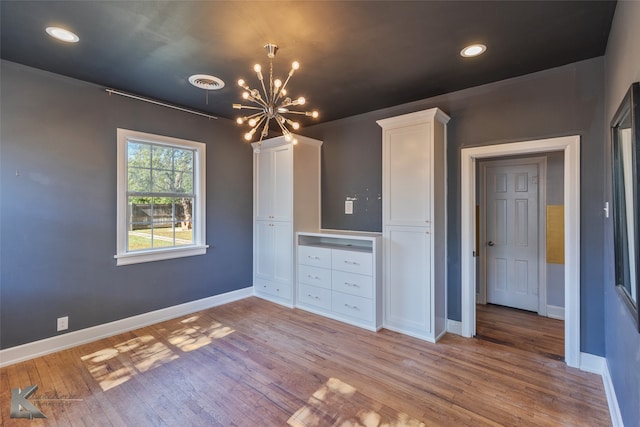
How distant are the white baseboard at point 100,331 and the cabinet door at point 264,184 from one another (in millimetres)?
1339

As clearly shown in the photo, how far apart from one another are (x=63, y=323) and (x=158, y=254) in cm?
108

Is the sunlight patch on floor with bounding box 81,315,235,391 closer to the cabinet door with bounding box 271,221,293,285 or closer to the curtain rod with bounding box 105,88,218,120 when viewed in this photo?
the cabinet door with bounding box 271,221,293,285

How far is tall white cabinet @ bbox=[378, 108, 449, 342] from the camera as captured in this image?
3.18 m

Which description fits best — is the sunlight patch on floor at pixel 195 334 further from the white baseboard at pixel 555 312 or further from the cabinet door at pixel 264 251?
the white baseboard at pixel 555 312

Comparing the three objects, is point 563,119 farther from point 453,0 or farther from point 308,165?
point 308,165

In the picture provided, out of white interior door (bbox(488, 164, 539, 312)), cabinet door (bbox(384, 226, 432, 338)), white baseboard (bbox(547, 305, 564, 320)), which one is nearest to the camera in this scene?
cabinet door (bbox(384, 226, 432, 338))

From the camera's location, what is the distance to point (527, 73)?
2873 mm

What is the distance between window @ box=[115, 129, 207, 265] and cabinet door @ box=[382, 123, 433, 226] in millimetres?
2504

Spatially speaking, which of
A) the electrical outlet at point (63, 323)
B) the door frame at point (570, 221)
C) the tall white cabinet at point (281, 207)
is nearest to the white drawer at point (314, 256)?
the tall white cabinet at point (281, 207)

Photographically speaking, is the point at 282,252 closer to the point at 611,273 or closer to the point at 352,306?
the point at 352,306

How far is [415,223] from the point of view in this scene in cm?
328

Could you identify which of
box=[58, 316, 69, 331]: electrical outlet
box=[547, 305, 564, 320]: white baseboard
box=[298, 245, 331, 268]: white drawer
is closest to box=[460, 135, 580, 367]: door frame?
box=[547, 305, 564, 320]: white baseboard

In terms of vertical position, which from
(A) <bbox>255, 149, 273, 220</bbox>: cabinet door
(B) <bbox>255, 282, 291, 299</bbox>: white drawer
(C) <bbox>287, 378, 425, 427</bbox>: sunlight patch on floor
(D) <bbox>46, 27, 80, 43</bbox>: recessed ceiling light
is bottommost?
(C) <bbox>287, 378, 425, 427</bbox>: sunlight patch on floor

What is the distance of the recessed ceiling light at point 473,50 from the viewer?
7.93 ft
